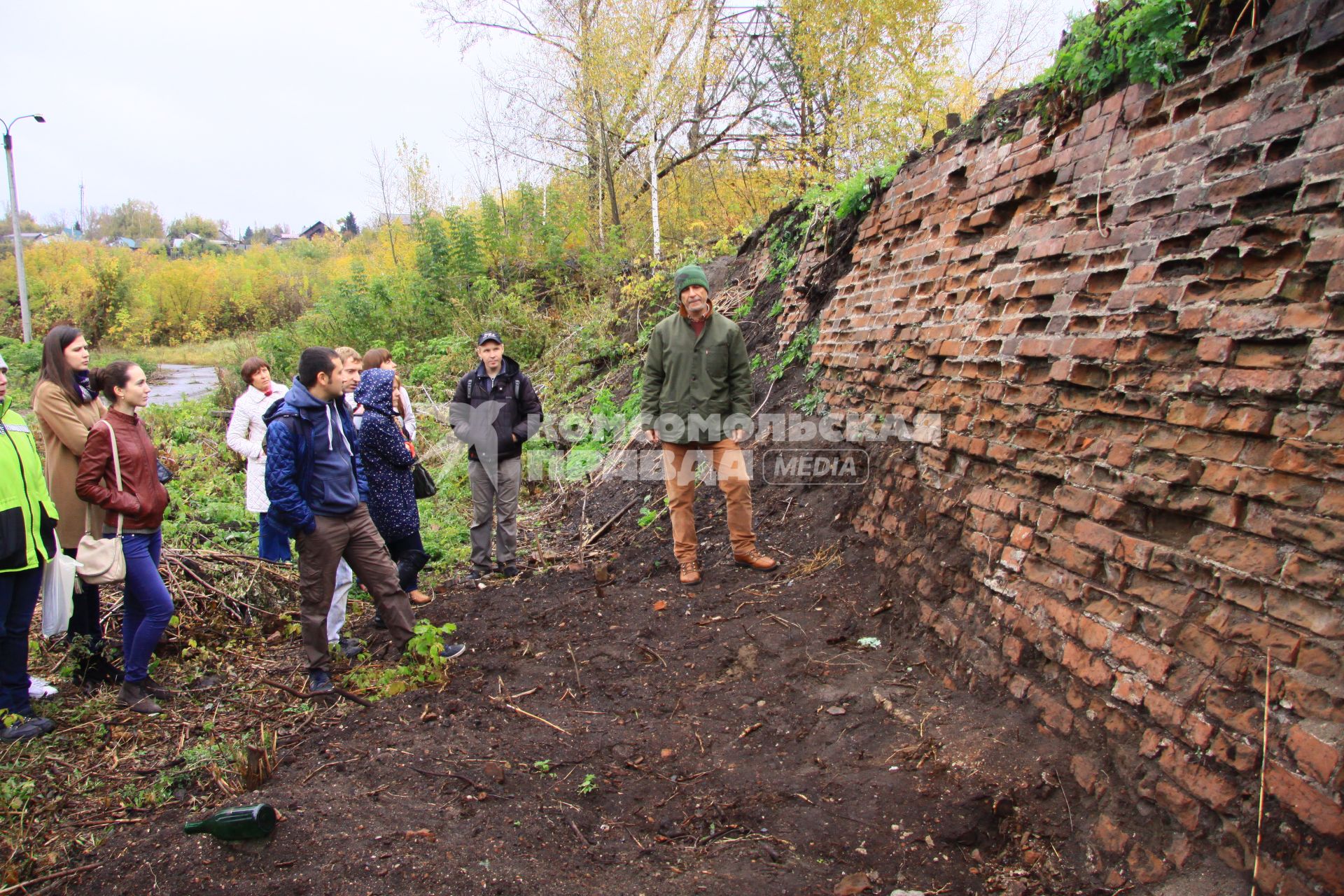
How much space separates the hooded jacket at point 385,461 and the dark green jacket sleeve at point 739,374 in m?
2.38

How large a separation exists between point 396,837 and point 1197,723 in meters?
2.71

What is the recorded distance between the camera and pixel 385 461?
16.1 ft

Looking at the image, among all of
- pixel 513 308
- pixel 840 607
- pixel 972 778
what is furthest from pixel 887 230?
pixel 513 308

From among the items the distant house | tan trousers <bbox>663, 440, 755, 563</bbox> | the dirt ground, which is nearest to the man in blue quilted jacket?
the dirt ground

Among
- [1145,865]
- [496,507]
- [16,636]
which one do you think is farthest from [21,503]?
[1145,865]

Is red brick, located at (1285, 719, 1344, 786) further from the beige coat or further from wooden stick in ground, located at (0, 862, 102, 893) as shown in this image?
the beige coat

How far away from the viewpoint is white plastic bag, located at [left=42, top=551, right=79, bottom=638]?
377cm

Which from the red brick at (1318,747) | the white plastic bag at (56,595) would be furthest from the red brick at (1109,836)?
the white plastic bag at (56,595)

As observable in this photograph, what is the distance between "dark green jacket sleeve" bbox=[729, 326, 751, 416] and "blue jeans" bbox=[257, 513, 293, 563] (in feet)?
12.4

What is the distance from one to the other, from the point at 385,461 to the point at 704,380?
7.64 ft

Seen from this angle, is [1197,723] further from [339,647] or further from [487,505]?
[487,505]

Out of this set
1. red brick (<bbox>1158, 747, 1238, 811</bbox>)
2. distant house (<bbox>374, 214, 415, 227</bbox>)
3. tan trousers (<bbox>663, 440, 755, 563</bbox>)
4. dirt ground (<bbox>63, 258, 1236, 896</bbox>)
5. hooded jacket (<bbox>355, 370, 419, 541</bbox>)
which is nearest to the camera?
red brick (<bbox>1158, 747, 1238, 811</bbox>)

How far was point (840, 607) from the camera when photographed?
164 inches

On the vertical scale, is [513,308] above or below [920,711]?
above
